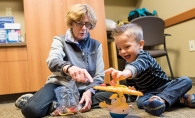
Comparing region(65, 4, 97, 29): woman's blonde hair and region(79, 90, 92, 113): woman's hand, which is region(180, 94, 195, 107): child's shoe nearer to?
region(79, 90, 92, 113): woman's hand

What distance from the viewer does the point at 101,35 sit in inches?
84.3

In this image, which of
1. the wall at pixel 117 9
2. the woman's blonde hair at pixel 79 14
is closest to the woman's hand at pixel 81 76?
the woman's blonde hair at pixel 79 14

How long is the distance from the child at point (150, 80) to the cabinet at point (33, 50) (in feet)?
3.58

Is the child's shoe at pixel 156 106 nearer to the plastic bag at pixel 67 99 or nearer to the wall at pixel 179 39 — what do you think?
the plastic bag at pixel 67 99

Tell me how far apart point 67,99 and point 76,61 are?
24 cm

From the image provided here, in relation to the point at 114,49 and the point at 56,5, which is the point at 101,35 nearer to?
the point at 114,49

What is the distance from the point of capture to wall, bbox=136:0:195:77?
2.12 metres

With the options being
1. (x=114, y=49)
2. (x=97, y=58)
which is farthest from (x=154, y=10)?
(x=97, y=58)

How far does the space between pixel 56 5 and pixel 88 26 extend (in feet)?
3.05

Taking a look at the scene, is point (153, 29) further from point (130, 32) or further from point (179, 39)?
point (130, 32)

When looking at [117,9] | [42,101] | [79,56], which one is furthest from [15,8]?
[42,101]

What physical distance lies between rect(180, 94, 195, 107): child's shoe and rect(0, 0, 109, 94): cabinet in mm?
1261

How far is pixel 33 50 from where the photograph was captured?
6.24 ft

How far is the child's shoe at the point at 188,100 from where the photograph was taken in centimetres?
102
